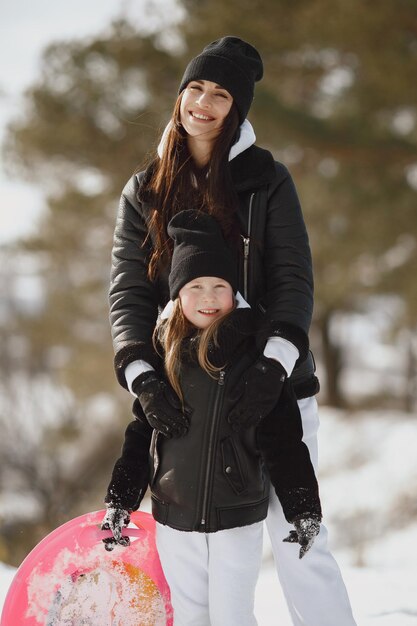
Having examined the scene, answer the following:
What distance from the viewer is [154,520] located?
203cm

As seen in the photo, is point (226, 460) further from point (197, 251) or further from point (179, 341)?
point (197, 251)

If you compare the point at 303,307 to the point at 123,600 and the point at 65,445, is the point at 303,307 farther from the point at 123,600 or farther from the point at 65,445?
the point at 65,445

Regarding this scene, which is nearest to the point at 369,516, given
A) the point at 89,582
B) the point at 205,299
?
the point at 89,582

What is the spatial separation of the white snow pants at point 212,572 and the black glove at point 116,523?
9 cm

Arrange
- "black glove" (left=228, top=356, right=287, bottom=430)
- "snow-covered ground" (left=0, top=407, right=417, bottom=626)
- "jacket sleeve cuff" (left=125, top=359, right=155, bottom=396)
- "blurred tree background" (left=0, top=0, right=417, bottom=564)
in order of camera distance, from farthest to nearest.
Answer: "blurred tree background" (left=0, top=0, right=417, bottom=564) < "snow-covered ground" (left=0, top=407, right=417, bottom=626) < "jacket sleeve cuff" (left=125, top=359, right=155, bottom=396) < "black glove" (left=228, top=356, right=287, bottom=430)

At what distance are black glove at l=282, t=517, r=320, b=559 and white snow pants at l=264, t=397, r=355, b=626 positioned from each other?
0.12 m

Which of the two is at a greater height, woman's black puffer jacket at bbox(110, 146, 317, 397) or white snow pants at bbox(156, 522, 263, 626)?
woman's black puffer jacket at bbox(110, 146, 317, 397)

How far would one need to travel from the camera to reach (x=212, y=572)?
1.84m

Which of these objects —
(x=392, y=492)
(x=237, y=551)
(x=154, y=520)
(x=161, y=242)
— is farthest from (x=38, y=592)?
(x=392, y=492)

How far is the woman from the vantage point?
6.09 ft

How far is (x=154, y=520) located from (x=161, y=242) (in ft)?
2.50

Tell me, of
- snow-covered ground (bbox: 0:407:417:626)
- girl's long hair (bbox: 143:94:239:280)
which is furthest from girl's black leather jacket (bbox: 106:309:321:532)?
snow-covered ground (bbox: 0:407:417:626)

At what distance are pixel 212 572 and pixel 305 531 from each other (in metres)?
0.26

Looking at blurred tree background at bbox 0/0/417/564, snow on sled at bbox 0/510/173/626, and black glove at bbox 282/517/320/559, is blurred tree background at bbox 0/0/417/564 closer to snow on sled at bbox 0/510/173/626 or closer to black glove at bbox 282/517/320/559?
snow on sled at bbox 0/510/173/626
